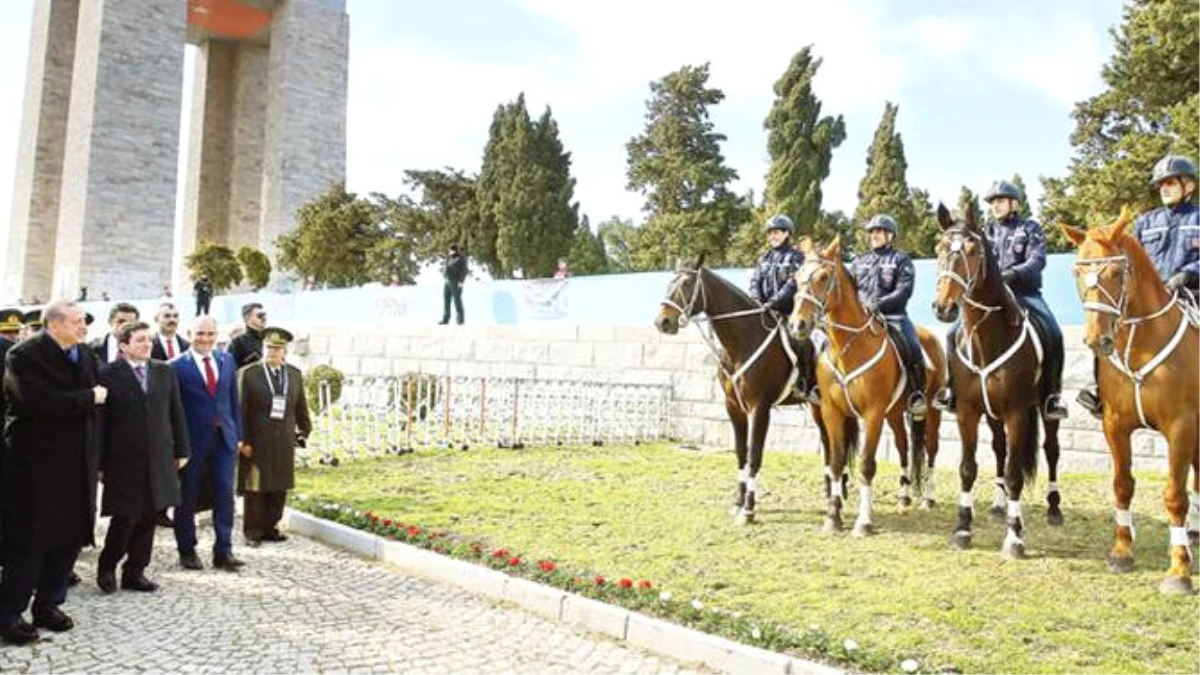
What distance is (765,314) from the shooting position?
26.7 feet

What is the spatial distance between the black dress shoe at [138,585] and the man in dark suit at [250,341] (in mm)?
3197

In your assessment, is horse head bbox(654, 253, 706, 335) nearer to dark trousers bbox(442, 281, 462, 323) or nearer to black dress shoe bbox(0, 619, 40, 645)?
black dress shoe bbox(0, 619, 40, 645)

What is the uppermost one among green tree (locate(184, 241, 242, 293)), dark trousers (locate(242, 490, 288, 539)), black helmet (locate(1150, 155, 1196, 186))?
green tree (locate(184, 241, 242, 293))

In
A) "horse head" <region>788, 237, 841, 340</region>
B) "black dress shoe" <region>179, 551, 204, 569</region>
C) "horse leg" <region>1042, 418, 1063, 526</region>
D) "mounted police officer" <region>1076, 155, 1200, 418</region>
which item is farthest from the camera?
"horse leg" <region>1042, 418, 1063, 526</region>

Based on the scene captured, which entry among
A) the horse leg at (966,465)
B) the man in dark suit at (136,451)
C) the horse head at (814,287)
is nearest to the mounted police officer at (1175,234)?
the horse leg at (966,465)

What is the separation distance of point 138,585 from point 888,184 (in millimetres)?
34881

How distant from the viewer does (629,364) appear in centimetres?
1527

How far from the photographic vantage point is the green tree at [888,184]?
3469cm

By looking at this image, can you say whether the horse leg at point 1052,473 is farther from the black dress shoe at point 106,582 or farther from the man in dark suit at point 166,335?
the man in dark suit at point 166,335

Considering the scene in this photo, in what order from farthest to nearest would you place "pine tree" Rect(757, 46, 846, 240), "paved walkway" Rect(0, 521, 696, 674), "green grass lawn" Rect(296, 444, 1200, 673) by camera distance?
"pine tree" Rect(757, 46, 846, 240) → "green grass lawn" Rect(296, 444, 1200, 673) → "paved walkway" Rect(0, 521, 696, 674)

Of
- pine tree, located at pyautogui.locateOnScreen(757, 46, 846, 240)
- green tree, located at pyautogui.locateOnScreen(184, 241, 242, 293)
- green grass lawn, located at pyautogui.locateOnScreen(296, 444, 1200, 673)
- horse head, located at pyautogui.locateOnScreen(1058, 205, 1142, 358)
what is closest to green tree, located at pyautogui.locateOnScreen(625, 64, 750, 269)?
pine tree, located at pyautogui.locateOnScreen(757, 46, 846, 240)

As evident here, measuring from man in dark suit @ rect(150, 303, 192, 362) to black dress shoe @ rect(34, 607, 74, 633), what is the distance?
11.2 feet

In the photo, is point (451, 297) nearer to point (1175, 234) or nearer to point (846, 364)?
point (846, 364)

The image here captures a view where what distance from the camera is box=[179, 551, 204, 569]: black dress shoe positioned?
6414 millimetres
